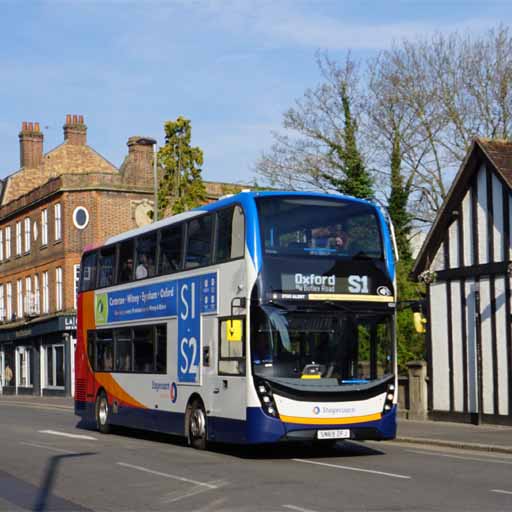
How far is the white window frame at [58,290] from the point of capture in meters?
51.8

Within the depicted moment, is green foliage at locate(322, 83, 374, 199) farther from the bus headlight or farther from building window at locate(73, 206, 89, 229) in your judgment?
the bus headlight

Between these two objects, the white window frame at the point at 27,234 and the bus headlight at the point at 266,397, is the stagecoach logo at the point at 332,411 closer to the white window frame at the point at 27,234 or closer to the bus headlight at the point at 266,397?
the bus headlight at the point at 266,397

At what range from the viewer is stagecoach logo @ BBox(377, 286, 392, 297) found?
58.1ft

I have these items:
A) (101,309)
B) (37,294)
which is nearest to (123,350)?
(101,309)

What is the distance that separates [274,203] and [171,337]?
169 inches

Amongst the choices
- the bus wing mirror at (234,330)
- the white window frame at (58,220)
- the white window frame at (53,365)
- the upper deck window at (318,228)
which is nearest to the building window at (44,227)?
the white window frame at (58,220)

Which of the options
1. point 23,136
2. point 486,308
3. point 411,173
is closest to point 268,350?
point 486,308

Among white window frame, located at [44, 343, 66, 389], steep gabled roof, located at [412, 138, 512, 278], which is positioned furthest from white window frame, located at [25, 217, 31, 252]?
steep gabled roof, located at [412, 138, 512, 278]

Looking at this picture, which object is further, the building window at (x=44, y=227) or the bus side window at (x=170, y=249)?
the building window at (x=44, y=227)

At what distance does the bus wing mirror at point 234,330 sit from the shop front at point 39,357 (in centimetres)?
3392

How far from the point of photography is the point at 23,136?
61188mm

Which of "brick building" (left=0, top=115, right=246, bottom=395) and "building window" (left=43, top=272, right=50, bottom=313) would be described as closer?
"brick building" (left=0, top=115, right=246, bottom=395)

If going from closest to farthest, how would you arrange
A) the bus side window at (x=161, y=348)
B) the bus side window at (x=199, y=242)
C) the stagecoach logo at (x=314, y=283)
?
the stagecoach logo at (x=314, y=283) < the bus side window at (x=199, y=242) < the bus side window at (x=161, y=348)

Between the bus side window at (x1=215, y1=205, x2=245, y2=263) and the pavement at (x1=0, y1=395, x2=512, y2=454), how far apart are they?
17.9ft
